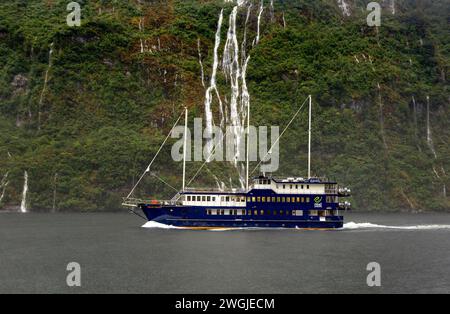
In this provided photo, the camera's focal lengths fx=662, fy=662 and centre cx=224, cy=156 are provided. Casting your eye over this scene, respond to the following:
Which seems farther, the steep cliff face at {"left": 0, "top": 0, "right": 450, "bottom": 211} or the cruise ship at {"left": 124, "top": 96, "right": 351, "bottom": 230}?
the steep cliff face at {"left": 0, "top": 0, "right": 450, "bottom": 211}

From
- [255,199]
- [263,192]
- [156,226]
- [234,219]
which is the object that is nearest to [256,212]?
[255,199]

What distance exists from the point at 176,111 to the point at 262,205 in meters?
81.6

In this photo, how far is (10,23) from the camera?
198250mm

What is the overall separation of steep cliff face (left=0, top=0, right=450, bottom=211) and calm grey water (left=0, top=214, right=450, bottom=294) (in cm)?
5146

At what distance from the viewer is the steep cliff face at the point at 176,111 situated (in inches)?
6107

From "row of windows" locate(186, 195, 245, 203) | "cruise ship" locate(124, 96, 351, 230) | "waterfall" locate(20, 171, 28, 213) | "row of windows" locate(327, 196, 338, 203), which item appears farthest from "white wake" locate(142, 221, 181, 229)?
"waterfall" locate(20, 171, 28, 213)

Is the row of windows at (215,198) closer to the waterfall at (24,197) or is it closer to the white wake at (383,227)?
the white wake at (383,227)

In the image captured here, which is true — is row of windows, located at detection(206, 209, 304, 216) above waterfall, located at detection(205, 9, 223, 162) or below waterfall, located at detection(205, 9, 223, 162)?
below

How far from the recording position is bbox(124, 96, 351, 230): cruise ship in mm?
96875

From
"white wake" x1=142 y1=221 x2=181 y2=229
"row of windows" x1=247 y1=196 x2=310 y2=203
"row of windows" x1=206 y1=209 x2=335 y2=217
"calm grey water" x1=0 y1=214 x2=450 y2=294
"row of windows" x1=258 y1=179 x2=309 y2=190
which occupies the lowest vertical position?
"calm grey water" x1=0 y1=214 x2=450 y2=294

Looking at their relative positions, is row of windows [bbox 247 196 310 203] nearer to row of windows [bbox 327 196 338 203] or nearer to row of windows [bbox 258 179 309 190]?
row of windows [bbox 258 179 309 190]

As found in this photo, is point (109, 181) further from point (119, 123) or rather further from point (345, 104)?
point (345, 104)

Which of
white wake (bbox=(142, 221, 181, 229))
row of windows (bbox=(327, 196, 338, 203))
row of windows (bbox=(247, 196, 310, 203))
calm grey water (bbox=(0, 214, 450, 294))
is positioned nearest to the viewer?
calm grey water (bbox=(0, 214, 450, 294))

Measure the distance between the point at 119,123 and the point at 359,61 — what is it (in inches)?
2952
